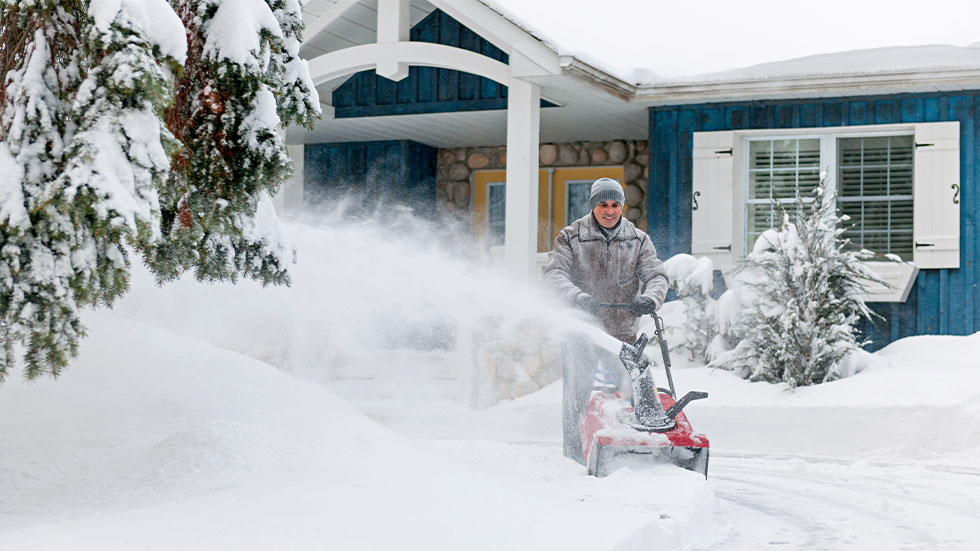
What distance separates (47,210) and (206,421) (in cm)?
162

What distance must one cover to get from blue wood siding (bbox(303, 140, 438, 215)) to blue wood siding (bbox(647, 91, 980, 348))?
371cm

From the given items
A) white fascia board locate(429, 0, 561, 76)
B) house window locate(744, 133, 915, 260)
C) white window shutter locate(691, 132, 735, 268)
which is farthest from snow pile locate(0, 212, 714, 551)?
house window locate(744, 133, 915, 260)

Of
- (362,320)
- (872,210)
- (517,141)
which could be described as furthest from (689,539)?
(362,320)

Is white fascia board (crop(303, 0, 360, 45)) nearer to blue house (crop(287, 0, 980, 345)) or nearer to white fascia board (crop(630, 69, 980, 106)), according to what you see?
blue house (crop(287, 0, 980, 345))

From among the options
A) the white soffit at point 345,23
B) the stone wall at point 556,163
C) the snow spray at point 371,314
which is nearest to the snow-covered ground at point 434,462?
the snow spray at point 371,314

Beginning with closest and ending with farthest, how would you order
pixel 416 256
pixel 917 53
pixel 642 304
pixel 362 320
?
pixel 642 304 → pixel 416 256 → pixel 917 53 → pixel 362 320

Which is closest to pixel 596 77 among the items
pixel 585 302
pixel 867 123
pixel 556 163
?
pixel 867 123

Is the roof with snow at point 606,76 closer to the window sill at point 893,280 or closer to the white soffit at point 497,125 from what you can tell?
the white soffit at point 497,125

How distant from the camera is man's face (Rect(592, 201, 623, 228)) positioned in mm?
6492

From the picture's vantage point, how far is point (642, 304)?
19.2 ft

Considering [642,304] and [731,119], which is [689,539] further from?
[731,119]

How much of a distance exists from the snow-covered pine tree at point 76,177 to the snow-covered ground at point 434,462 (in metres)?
0.74

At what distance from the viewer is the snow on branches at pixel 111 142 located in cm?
359

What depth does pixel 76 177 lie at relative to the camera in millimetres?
3541
